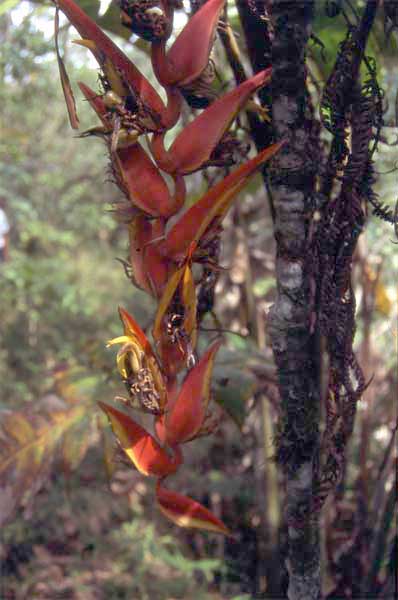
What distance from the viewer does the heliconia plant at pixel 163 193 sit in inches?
16.5

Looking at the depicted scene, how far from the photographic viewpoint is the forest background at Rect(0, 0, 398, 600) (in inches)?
34.8

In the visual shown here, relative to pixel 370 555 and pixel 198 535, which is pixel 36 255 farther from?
pixel 370 555

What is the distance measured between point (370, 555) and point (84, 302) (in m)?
1.45

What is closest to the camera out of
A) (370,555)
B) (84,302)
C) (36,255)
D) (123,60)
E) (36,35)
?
(123,60)

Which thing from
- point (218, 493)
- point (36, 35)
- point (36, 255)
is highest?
point (36, 35)

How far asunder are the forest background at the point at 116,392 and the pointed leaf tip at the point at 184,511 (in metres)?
0.05

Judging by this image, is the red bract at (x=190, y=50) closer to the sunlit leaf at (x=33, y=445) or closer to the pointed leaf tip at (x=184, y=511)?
the pointed leaf tip at (x=184, y=511)

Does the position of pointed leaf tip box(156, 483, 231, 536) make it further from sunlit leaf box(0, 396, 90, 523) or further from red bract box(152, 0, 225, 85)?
sunlit leaf box(0, 396, 90, 523)

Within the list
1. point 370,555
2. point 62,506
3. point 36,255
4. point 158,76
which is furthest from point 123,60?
point 36,255

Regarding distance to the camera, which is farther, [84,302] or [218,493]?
[84,302]

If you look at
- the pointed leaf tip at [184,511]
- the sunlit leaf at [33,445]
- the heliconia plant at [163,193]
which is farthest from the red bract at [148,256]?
the sunlit leaf at [33,445]

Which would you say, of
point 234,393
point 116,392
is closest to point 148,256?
point 234,393

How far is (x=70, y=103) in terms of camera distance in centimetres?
45

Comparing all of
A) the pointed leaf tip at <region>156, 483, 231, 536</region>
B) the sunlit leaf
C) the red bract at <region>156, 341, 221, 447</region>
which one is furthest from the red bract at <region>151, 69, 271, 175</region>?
the sunlit leaf
